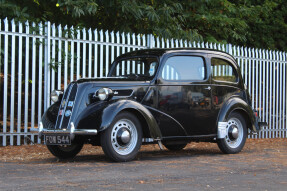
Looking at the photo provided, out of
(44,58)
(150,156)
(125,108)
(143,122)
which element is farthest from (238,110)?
(44,58)

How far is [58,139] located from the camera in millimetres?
7359

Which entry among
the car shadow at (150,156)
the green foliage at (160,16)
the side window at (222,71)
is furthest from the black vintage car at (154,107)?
the green foliage at (160,16)

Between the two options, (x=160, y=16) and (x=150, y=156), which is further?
(x=160, y=16)

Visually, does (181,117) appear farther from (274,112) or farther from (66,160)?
(274,112)

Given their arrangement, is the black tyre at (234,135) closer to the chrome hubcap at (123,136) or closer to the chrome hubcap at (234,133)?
the chrome hubcap at (234,133)

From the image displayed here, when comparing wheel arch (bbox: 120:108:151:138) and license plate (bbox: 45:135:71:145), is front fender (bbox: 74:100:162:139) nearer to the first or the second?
wheel arch (bbox: 120:108:151:138)

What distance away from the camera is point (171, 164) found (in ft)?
24.1

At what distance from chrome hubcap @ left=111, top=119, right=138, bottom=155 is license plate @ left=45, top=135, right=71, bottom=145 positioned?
2.15 feet

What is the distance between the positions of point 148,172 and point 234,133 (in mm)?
3116

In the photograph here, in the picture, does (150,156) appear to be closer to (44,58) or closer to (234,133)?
(234,133)

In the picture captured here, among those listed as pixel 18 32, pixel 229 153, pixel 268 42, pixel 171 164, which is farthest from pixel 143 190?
pixel 268 42

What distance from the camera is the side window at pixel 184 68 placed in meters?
8.48

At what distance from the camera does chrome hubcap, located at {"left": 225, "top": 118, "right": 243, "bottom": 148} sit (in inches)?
358

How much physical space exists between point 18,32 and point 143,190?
5.83 meters
